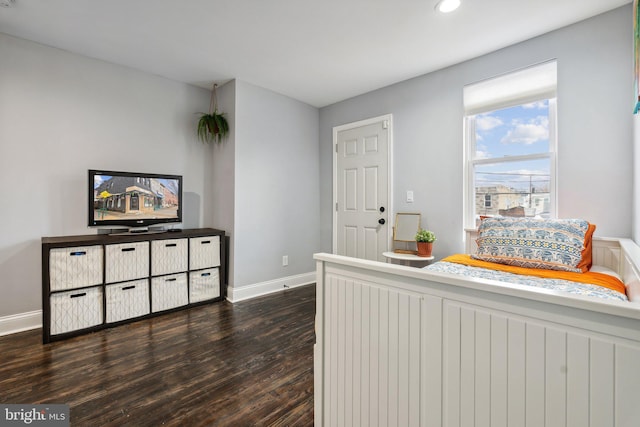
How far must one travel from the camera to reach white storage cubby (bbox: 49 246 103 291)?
237cm

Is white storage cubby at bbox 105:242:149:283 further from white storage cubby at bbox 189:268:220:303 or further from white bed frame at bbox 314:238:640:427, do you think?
white bed frame at bbox 314:238:640:427

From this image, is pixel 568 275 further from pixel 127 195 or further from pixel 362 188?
pixel 127 195

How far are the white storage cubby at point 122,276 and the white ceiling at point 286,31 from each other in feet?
5.88

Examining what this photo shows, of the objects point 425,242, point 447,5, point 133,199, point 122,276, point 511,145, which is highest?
point 447,5

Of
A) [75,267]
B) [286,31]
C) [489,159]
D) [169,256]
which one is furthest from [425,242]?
[75,267]

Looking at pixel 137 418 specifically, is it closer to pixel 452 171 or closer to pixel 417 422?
pixel 417 422

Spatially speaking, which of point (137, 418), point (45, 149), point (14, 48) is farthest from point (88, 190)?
point (137, 418)

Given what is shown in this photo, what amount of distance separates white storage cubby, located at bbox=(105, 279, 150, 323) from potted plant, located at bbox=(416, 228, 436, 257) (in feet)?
9.23

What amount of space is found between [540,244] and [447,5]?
6.09 feet

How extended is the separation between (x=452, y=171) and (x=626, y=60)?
143cm

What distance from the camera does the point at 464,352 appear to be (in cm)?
95

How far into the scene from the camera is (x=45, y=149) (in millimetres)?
2670
